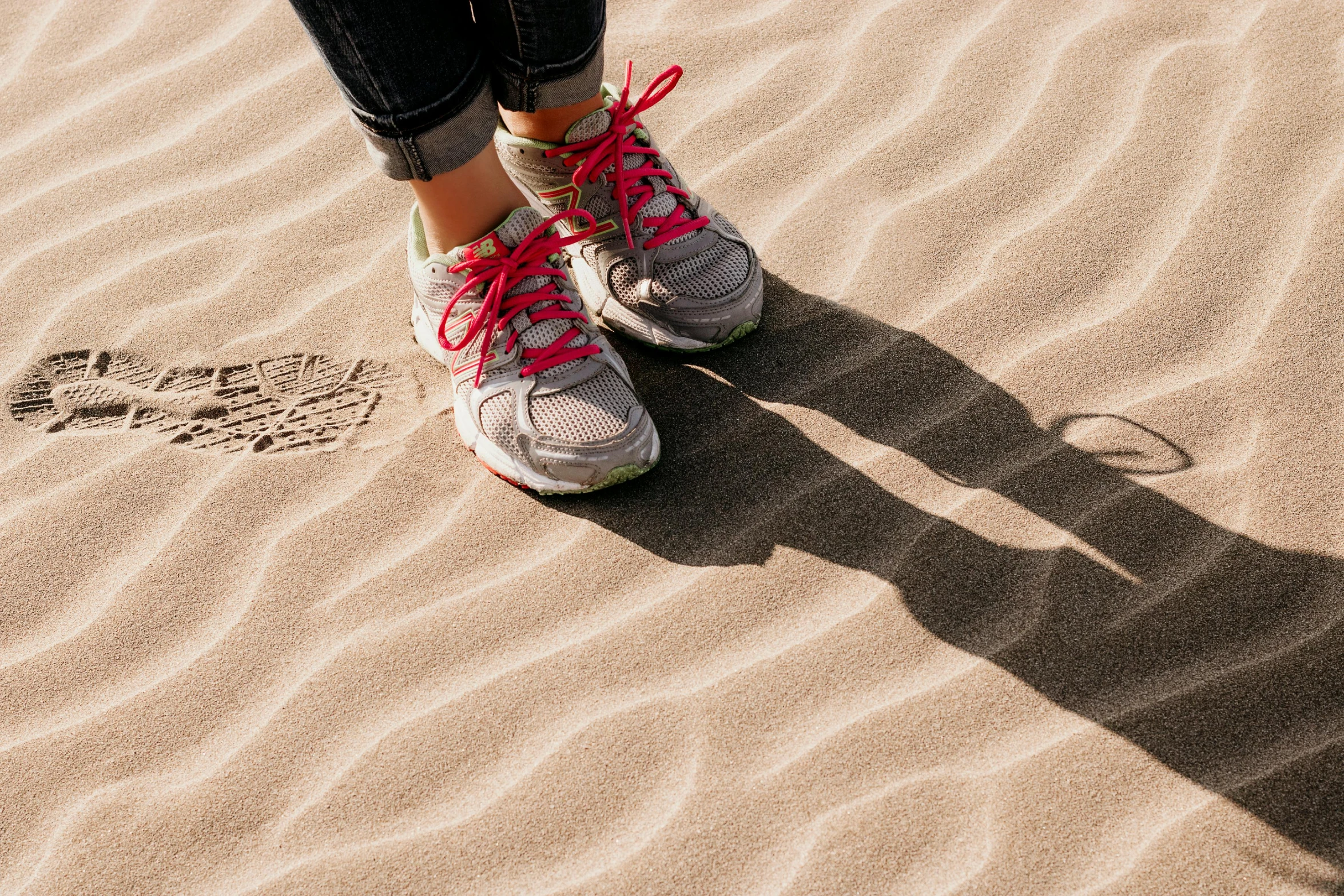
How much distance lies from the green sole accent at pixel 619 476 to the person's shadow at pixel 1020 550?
0.04m

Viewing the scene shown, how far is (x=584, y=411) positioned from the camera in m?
1.76

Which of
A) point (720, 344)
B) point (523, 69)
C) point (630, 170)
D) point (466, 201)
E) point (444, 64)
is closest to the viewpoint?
point (444, 64)

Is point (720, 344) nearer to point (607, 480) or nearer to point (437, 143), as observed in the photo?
point (607, 480)

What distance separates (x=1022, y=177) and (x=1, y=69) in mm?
2666

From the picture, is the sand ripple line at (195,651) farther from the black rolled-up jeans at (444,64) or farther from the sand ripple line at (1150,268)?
the sand ripple line at (1150,268)

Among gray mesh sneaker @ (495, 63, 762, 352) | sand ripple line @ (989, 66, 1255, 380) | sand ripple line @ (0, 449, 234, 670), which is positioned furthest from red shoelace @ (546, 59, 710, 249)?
sand ripple line @ (0, 449, 234, 670)

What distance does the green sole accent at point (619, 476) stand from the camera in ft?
5.79

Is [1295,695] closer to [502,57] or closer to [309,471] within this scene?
[502,57]

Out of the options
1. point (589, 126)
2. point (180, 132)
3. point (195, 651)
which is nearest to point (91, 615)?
point (195, 651)

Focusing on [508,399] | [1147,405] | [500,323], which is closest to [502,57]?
[500,323]

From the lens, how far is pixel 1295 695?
1507 mm

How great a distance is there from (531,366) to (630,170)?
43 cm

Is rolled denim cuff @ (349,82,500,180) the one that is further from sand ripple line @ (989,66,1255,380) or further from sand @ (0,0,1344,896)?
sand ripple line @ (989,66,1255,380)

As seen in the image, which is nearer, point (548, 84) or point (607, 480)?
point (548, 84)
